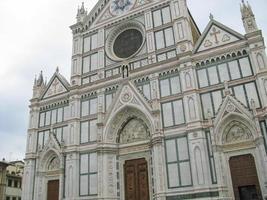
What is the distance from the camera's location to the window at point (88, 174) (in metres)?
21.5

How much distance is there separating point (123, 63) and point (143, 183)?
953 cm

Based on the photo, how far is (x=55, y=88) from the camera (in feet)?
88.7

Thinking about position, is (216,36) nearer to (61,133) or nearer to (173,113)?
(173,113)

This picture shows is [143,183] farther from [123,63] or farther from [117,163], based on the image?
[123,63]

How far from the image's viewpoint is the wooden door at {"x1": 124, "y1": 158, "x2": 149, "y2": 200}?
2027cm

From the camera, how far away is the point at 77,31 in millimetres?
27922

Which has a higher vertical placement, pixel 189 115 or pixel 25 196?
pixel 189 115

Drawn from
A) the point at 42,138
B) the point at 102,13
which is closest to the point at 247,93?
the point at 102,13

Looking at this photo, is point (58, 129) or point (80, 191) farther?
point (58, 129)

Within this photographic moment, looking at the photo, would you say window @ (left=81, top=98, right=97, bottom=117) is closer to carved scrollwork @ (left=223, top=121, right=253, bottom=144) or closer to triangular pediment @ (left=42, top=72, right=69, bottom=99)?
triangular pediment @ (left=42, top=72, right=69, bottom=99)

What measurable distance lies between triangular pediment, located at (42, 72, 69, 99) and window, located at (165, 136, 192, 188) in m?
11.4

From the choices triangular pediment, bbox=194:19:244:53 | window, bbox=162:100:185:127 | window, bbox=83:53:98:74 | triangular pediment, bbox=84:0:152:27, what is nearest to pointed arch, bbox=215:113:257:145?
window, bbox=162:100:185:127

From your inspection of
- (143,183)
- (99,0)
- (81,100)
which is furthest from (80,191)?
(99,0)

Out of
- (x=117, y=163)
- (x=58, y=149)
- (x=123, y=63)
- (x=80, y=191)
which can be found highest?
(x=123, y=63)
